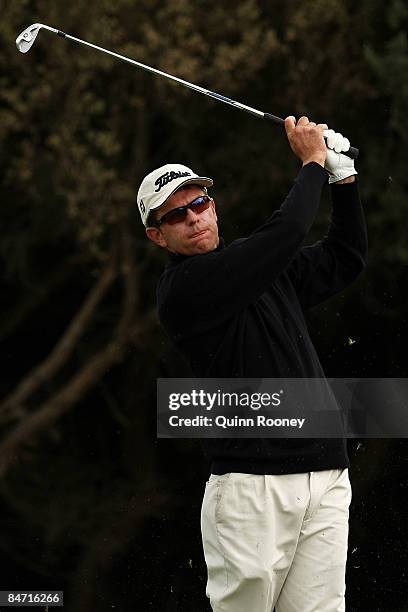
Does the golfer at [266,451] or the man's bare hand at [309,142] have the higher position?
the man's bare hand at [309,142]

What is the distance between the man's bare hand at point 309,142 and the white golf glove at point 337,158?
0.11 feet

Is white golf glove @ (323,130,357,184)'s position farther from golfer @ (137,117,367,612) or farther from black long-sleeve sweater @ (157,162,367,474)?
black long-sleeve sweater @ (157,162,367,474)

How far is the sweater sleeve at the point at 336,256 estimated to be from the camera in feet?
11.1

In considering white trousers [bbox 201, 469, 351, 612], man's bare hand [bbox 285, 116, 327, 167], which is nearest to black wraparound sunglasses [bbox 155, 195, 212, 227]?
man's bare hand [bbox 285, 116, 327, 167]

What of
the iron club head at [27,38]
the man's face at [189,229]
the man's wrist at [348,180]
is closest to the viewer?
the man's face at [189,229]

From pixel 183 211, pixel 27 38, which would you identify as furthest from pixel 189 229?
pixel 27 38

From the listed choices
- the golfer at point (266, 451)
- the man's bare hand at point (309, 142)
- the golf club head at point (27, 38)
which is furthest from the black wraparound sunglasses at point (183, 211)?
the golf club head at point (27, 38)

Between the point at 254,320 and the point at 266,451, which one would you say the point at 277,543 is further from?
the point at 254,320

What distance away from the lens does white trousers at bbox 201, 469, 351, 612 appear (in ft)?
9.91

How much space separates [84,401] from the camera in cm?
972

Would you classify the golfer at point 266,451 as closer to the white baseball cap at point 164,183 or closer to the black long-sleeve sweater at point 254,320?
the black long-sleeve sweater at point 254,320

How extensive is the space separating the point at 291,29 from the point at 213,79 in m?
0.71

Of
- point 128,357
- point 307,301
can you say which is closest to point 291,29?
point 128,357

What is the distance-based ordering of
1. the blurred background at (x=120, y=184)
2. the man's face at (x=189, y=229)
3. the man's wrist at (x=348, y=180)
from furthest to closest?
the blurred background at (x=120, y=184) < the man's wrist at (x=348, y=180) < the man's face at (x=189, y=229)
